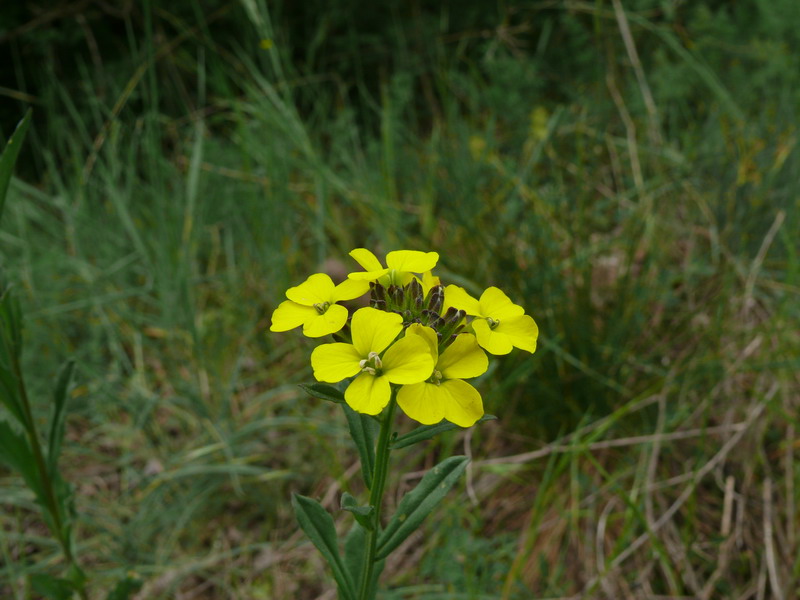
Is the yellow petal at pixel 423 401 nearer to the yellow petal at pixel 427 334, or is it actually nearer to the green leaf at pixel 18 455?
the yellow petal at pixel 427 334

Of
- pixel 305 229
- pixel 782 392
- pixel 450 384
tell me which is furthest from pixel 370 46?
pixel 450 384

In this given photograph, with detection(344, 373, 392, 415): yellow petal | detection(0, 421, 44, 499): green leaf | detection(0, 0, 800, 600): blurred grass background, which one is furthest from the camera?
detection(0, 0, 800, 600): blurred grass background

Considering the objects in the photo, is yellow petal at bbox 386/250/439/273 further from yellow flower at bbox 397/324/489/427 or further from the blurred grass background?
the blurred grass background

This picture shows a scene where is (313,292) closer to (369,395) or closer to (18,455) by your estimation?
(369,395)

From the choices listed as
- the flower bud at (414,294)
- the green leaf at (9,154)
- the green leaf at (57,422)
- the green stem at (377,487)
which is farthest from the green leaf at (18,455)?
the flower bud at (414,294)

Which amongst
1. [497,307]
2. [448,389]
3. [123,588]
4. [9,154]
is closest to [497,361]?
[497,307]

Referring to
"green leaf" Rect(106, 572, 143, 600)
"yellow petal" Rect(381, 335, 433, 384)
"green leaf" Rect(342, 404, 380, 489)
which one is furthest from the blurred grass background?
"yellow petal" Rect(381, 335, 433, 384)
